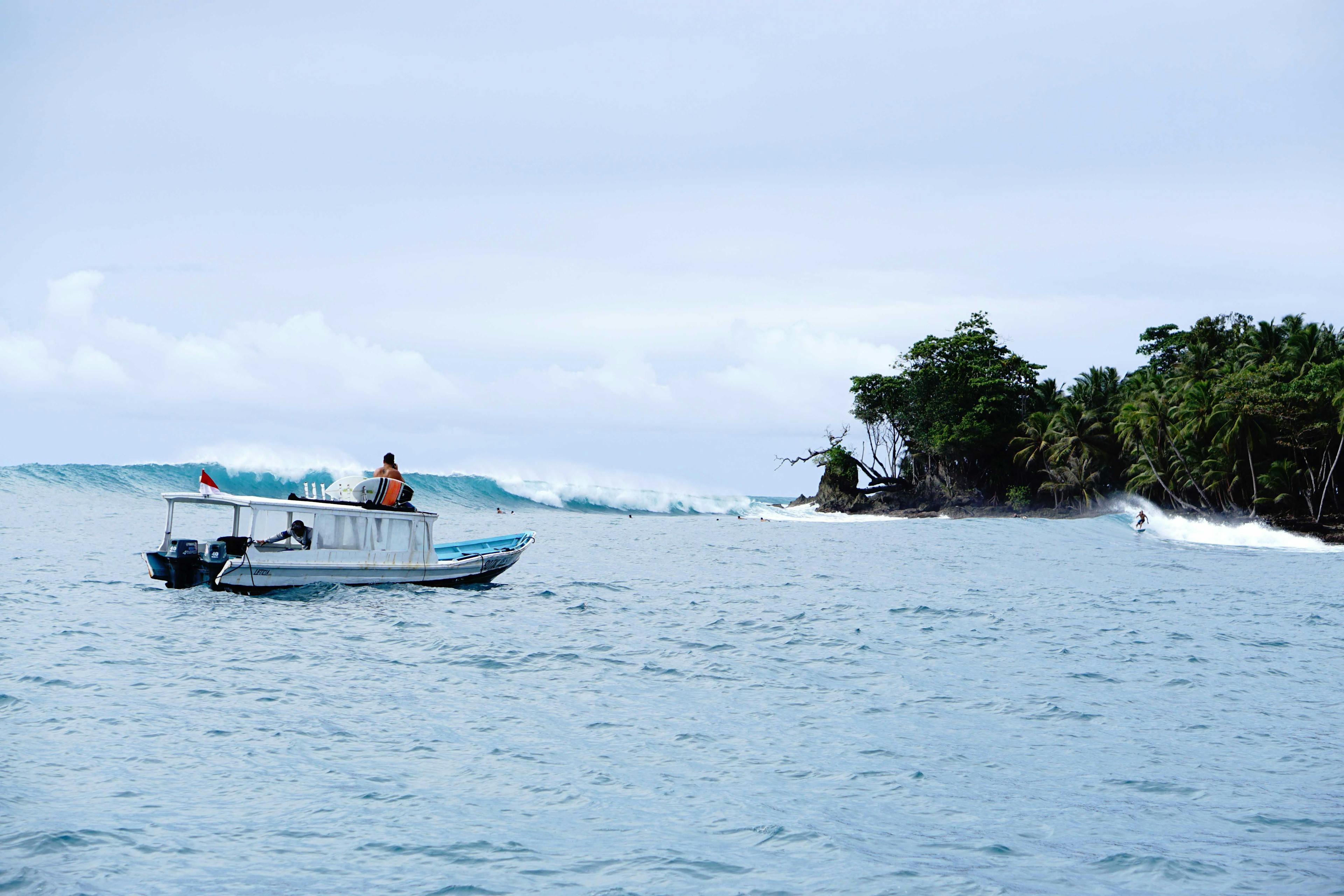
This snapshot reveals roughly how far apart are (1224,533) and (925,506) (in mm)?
29795


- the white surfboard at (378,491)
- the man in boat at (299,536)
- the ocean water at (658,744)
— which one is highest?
the white surfboard at (378,491)

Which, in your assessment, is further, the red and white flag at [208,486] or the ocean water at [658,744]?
the red and white flag at [208,486]

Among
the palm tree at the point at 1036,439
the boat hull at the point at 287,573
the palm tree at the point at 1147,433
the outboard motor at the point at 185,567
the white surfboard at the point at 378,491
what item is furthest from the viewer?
the palm tree at the point at 1036,439

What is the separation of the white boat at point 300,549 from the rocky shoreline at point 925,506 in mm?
53350

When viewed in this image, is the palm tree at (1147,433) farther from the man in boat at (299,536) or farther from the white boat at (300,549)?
the man in boat at (299,536)

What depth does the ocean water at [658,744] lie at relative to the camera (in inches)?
291

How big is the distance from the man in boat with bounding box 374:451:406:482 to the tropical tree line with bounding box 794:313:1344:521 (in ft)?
147

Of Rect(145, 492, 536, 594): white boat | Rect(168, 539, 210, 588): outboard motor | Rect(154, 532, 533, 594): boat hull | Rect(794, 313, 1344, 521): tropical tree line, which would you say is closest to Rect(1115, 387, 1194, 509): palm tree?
Rect(794, 313, 1344, 521): tropical tree line

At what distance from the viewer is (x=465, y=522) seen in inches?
2835

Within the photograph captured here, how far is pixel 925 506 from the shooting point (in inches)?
3310

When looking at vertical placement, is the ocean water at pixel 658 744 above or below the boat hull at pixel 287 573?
below

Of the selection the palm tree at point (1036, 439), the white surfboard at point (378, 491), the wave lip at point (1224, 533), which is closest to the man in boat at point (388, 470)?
the white surfboard at point (378, 491)

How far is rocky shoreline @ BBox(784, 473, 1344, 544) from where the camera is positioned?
75.6 metres

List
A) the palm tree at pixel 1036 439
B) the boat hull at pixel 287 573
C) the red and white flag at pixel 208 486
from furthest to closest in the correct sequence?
the palm tree at pixel 1036 439, the boat hull at pixel 287 573, the red and white flag at pixel 208 486
